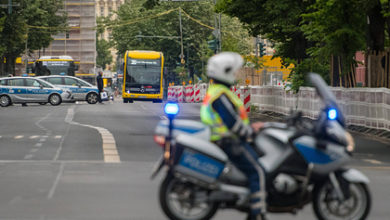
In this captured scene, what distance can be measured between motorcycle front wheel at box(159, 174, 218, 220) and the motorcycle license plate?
0.59 feet

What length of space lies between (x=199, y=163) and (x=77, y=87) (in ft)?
142

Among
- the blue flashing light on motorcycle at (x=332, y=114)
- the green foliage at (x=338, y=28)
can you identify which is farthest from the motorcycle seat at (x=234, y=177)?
the green foliage at (x=338, y=28)

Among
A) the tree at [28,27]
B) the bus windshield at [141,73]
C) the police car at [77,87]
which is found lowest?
the police car at [77,87]

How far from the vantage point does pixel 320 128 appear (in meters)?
7.88

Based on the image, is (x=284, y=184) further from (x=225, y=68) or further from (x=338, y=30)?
(x=338, y=30)

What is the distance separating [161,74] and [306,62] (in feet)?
90.4

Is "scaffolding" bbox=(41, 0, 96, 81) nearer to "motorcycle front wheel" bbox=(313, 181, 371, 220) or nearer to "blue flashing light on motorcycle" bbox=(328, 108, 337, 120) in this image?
"motorcycle front wheel" bbox=(313, 181, 371, 220)

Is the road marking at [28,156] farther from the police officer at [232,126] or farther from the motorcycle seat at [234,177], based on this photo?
the motorcycle seat at [234,177]

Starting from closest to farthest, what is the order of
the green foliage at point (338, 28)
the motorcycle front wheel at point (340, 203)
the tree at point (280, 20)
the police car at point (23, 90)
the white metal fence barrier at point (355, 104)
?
the motorcycle front wheel at point (340, 203), the white metal fence barrier at point (355, 104), the green foliage at point (338, 28), the tree at point (280, 20), the police car at point (23, 90)

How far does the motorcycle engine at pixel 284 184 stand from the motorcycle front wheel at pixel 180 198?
581mm

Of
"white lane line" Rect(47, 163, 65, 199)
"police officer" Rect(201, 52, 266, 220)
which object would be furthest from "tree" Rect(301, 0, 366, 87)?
"police officer" Rect(201, 52, 266, 220)

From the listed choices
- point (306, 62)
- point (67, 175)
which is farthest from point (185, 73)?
point (67, 175)

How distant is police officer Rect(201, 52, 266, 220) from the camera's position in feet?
25.7

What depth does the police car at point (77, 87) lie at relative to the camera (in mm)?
50159
